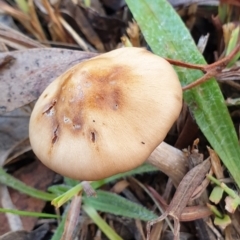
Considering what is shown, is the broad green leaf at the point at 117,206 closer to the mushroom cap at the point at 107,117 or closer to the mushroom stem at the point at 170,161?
the mushroom stem at the point at 170,161

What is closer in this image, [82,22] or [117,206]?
[117,206]

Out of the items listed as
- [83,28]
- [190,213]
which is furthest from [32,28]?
[190,213]

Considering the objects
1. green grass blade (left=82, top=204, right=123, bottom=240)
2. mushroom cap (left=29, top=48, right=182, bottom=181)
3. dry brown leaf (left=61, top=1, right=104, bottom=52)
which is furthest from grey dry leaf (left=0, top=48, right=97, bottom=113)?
green grass blade (left=82, top=204, right=123, bottom=240)

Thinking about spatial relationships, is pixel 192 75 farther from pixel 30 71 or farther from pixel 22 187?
pixel 22 187

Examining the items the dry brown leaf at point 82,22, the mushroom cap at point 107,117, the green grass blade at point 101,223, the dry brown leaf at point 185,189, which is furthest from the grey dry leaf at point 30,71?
the dry brown leaf at point 185,189

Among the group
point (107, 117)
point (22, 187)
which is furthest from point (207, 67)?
point (22, 187)

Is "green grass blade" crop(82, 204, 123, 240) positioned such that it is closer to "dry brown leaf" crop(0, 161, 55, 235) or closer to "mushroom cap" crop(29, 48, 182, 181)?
"dry brown leaf" crop(0, 161, 55, 235)

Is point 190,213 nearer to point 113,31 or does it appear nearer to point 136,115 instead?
point 136,115
